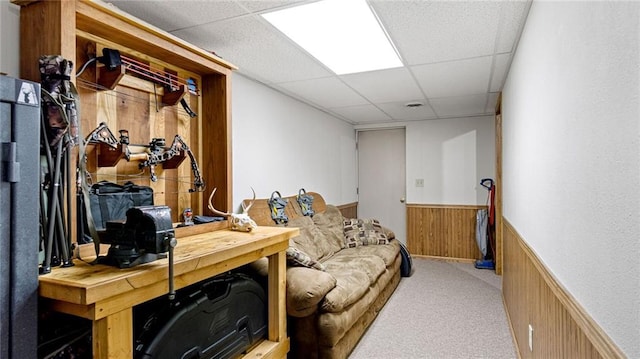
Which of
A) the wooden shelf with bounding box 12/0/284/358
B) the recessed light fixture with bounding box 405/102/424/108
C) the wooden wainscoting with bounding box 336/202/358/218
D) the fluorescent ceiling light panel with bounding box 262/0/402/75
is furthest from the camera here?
the wooden wainscoting with bounding box 336/202/358/218

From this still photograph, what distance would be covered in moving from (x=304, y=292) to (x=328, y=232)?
6.27 ft

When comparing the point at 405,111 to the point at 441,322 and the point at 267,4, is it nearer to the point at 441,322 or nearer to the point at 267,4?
the point at 441,322

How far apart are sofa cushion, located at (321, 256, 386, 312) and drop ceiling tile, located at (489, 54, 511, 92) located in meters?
2.07

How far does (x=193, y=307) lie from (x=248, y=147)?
6.36ft

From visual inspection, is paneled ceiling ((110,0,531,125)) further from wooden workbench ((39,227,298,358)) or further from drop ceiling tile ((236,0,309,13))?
wooden workbench ((39,227,298,358))

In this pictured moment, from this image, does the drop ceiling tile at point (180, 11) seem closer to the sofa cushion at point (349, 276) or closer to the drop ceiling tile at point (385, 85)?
the drop ceiling tile at point (385, 85)

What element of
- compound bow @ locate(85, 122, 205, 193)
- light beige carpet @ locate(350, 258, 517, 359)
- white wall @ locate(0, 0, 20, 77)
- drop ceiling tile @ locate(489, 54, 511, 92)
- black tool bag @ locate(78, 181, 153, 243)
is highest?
drop ceiling tile @ locate(489, 54, 511, 92)

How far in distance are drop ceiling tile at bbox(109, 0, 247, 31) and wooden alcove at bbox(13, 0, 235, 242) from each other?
0.16m

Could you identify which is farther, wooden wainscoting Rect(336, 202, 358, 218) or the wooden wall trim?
wooden wainscoting Rect(336, 202, 358, 218)

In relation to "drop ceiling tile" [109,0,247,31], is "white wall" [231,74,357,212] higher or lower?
lower

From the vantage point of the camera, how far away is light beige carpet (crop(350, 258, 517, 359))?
275cm

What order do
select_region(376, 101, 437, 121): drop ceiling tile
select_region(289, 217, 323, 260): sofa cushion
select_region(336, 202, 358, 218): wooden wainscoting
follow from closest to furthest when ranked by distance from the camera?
select_region(289, 217, 323, 260): sofa cushion, select_region(376, 101, 437, 121): drop ceiling tile, select_region(336, 202, 358, 218): wooden wainscoting

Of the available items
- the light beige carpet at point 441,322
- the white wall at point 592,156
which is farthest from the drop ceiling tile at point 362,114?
the white wall at point 592,156

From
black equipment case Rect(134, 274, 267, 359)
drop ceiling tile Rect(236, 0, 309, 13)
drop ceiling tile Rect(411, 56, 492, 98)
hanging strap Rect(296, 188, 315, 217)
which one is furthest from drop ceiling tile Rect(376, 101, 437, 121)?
black equipment case Rect(134, 274, 267, 359)
